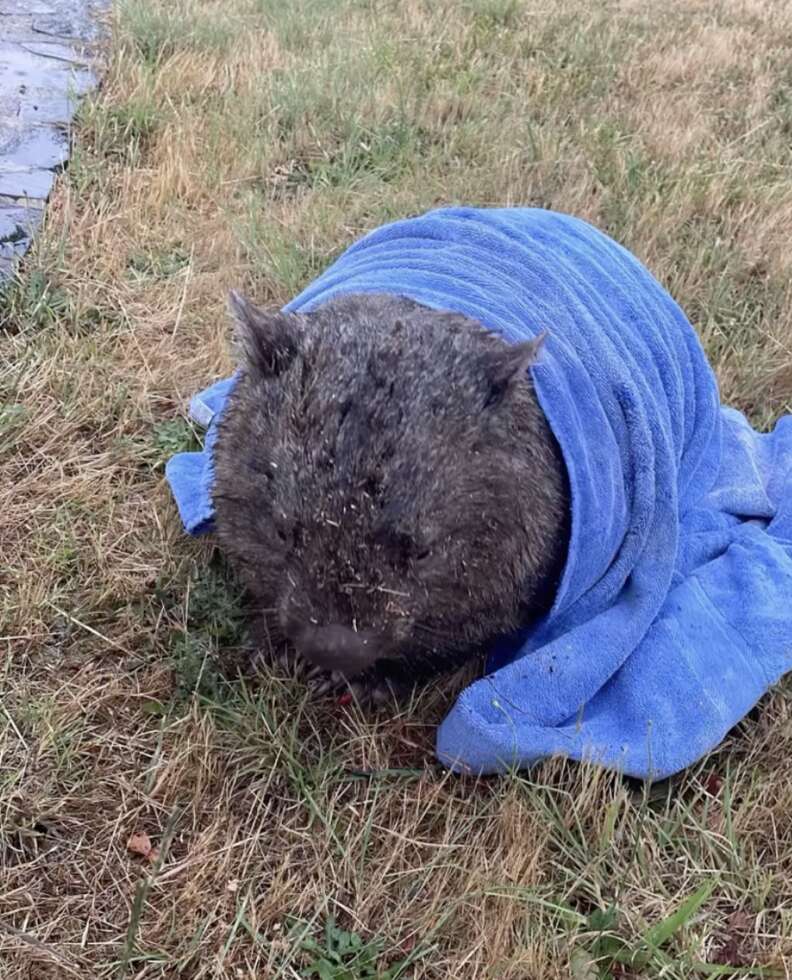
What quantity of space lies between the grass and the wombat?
433mm

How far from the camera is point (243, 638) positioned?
2.88 meters

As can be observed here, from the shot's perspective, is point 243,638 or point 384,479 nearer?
point 384,479

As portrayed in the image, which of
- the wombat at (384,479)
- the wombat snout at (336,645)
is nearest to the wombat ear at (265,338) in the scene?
the wombat at (384,479)

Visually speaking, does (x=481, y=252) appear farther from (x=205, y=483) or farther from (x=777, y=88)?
(x=777, y=88)

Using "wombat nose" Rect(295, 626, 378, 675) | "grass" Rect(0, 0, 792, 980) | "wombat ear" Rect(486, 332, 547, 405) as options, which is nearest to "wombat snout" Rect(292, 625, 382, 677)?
"wombat nose" Rect(295, 626, 378, 675)

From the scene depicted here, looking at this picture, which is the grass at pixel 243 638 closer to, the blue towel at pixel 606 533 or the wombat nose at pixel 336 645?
the blue towel at pixel 606 533

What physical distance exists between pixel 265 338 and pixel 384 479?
49 centimetres

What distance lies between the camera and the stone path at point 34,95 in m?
4.35

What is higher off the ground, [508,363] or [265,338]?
[508,363]

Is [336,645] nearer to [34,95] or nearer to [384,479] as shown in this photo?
[384,479]

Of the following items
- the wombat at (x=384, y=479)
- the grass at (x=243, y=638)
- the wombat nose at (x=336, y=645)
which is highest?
the wombat at (x=384, y=479)

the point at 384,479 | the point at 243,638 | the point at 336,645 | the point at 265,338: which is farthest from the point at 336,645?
the point at 243,638

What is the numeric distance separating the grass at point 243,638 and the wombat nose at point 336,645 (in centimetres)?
49

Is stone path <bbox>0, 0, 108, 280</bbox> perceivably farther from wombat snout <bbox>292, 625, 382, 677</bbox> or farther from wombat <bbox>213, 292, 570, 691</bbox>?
wombat snout <bbox>292, 625, 382, 677</bbox>
